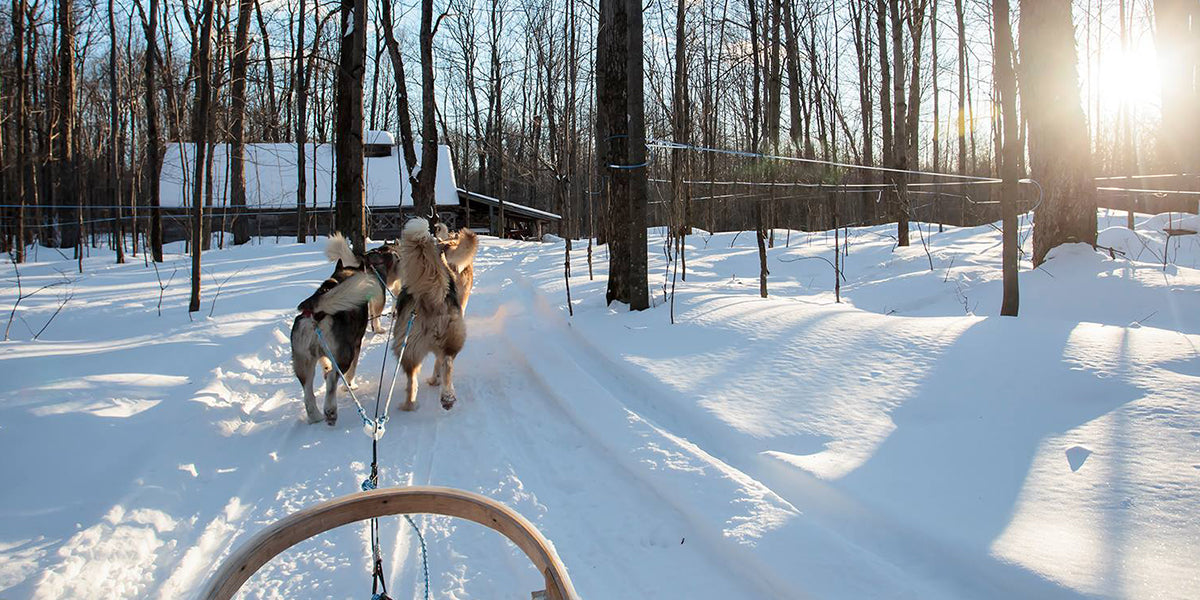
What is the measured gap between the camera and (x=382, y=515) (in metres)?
1.65

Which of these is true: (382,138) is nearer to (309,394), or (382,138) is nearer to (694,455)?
(309,394)

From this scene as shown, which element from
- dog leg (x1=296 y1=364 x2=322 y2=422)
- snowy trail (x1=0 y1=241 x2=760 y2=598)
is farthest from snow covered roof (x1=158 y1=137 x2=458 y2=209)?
snowy trail (x1=0 y1=241 x2=760 y2=598)

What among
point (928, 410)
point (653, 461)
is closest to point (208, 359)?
point (653, 461)

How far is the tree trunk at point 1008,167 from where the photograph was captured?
546cm

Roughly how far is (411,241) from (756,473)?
3589 mm

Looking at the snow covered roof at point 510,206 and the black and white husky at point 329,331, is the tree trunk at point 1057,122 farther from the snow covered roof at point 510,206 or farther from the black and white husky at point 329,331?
the snow covered roof at point 510,206

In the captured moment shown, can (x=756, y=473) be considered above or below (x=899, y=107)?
below

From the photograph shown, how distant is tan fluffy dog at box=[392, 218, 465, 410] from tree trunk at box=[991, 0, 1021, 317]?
503 centimetres

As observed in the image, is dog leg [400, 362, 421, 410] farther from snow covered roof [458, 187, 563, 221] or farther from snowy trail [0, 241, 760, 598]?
snow covered roof [458, 187, 563, 221]

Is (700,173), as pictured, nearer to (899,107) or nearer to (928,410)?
(899,107)

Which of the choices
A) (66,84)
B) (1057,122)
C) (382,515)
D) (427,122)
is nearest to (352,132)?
(427,122)

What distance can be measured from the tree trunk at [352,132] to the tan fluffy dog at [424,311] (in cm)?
500

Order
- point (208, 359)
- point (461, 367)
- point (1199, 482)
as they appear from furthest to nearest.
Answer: point (461, 367)
point (208, 359)
point (1199, 482)

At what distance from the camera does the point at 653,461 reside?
151 inches
